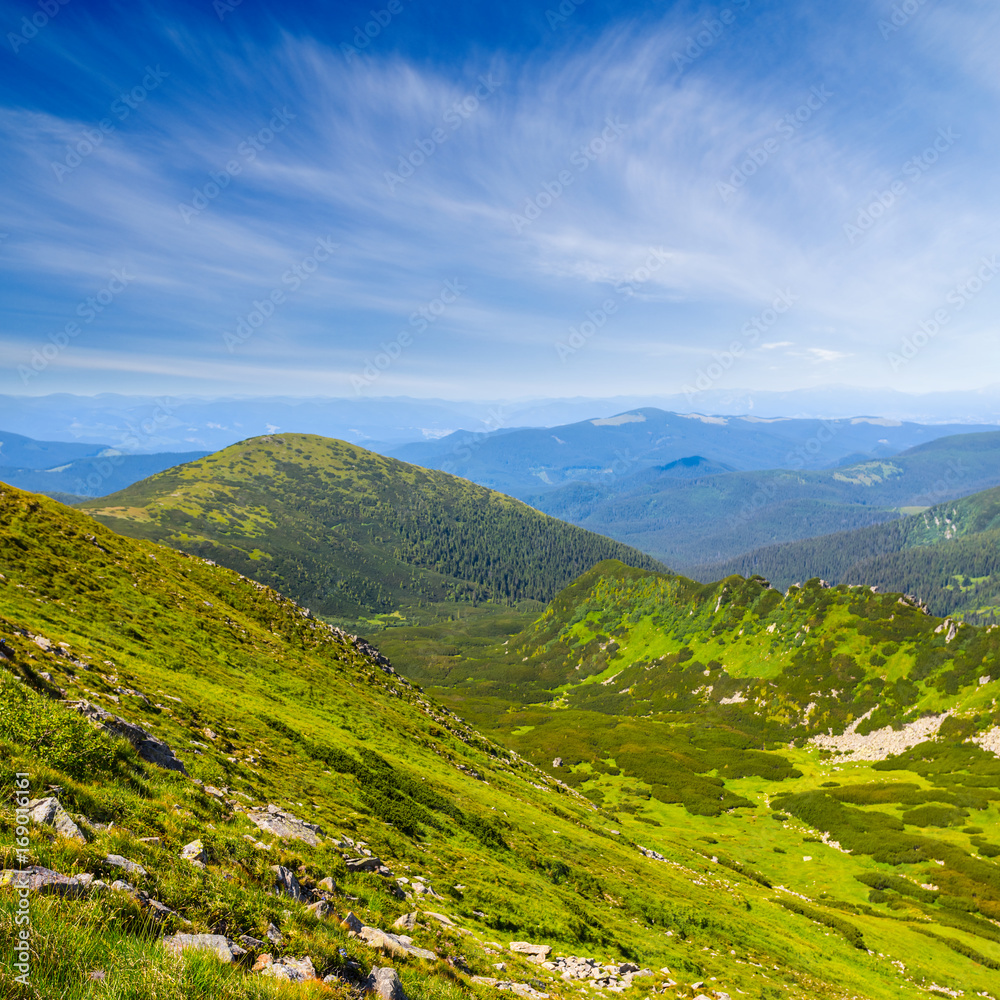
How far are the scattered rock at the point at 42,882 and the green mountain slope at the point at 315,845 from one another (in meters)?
0.07

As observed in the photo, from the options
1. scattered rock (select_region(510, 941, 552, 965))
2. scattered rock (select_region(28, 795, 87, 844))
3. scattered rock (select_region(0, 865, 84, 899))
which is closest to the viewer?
scattered rock (select_region(0, 865, 84, 899))

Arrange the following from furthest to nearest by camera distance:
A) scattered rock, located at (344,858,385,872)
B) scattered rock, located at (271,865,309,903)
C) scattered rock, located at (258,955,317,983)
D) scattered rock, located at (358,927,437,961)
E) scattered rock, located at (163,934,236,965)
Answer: scattered rock, located at (344,858,385,872)
scattered rock, located at (271,865,309,903)
scattered rock, located at (358,927,437,961)
scattered rock, located at (258,955,317,983)
scattered rock, located at (163,934,236,965)

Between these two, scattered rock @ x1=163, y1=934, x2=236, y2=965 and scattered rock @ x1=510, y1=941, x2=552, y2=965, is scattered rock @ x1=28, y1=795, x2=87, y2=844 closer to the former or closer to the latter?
scattered rock @ x1=163, y1=934, x2=236, y2=965

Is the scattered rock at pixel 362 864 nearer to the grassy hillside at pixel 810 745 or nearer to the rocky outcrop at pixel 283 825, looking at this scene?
the rocky outcrop at pixel 283 825

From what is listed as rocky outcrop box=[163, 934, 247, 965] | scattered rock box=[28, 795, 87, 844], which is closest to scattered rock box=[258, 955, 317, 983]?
rocky outcrop box=[163, 934, 247, 965]

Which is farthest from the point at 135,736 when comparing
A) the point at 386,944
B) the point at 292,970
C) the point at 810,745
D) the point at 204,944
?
the point at 810,745

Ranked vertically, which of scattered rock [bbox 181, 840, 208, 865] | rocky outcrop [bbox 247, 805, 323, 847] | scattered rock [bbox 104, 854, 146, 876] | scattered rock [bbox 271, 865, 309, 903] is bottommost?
rocky outcrop [bbox 247, 805, 323, 847]

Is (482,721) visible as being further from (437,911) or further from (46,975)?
(46,975)

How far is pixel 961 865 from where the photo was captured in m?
57.4

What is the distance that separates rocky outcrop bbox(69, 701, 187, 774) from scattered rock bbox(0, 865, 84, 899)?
32.2 feet

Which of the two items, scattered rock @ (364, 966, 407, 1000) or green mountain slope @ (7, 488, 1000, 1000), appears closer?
green mountain slope @ (7, 488, 1000, 1000)

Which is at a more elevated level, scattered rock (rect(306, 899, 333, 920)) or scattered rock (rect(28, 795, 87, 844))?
scattered rock (rect(28, 795, 87, 844))

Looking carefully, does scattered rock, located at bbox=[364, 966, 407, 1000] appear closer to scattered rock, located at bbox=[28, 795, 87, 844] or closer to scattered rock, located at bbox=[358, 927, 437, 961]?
scattered rock, located at bbox=[358, 927, 437, 961]

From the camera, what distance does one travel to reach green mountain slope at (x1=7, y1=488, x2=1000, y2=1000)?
840cm
